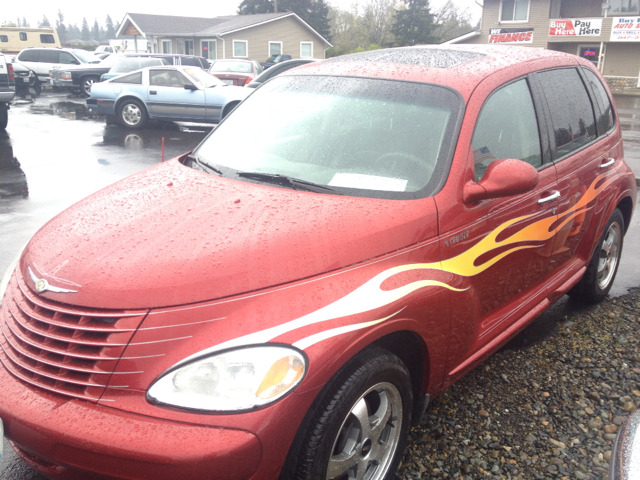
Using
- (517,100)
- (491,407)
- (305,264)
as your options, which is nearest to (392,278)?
(305,264)

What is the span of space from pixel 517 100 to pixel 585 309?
210 centimetres

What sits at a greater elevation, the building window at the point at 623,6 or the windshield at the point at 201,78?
the building window at the point at 623,6

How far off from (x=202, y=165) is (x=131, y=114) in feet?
40.7

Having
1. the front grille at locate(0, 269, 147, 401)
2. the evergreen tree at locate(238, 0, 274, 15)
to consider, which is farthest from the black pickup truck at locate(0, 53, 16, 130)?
the evergreen tree at locate(238, 0, 274, 15)

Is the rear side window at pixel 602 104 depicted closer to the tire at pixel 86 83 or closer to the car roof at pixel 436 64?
the car roof at pixel 436 64

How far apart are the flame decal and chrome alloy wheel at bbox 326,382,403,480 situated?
0.35 m

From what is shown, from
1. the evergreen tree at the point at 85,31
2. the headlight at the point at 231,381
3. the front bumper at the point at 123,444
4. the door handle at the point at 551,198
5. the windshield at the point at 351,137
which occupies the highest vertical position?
the evergreen tree at the point at 85,31

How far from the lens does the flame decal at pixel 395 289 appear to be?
191 cm

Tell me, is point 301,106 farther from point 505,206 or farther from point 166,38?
point 166,38

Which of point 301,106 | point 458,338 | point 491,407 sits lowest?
point 491,407

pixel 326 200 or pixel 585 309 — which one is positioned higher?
pixel 326 200

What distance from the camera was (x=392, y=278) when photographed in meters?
2.26

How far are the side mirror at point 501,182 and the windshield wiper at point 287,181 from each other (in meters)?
0.62

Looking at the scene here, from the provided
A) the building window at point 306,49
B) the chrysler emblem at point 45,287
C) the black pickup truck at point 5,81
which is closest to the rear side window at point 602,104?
the chrysler emblem at point 45,287
